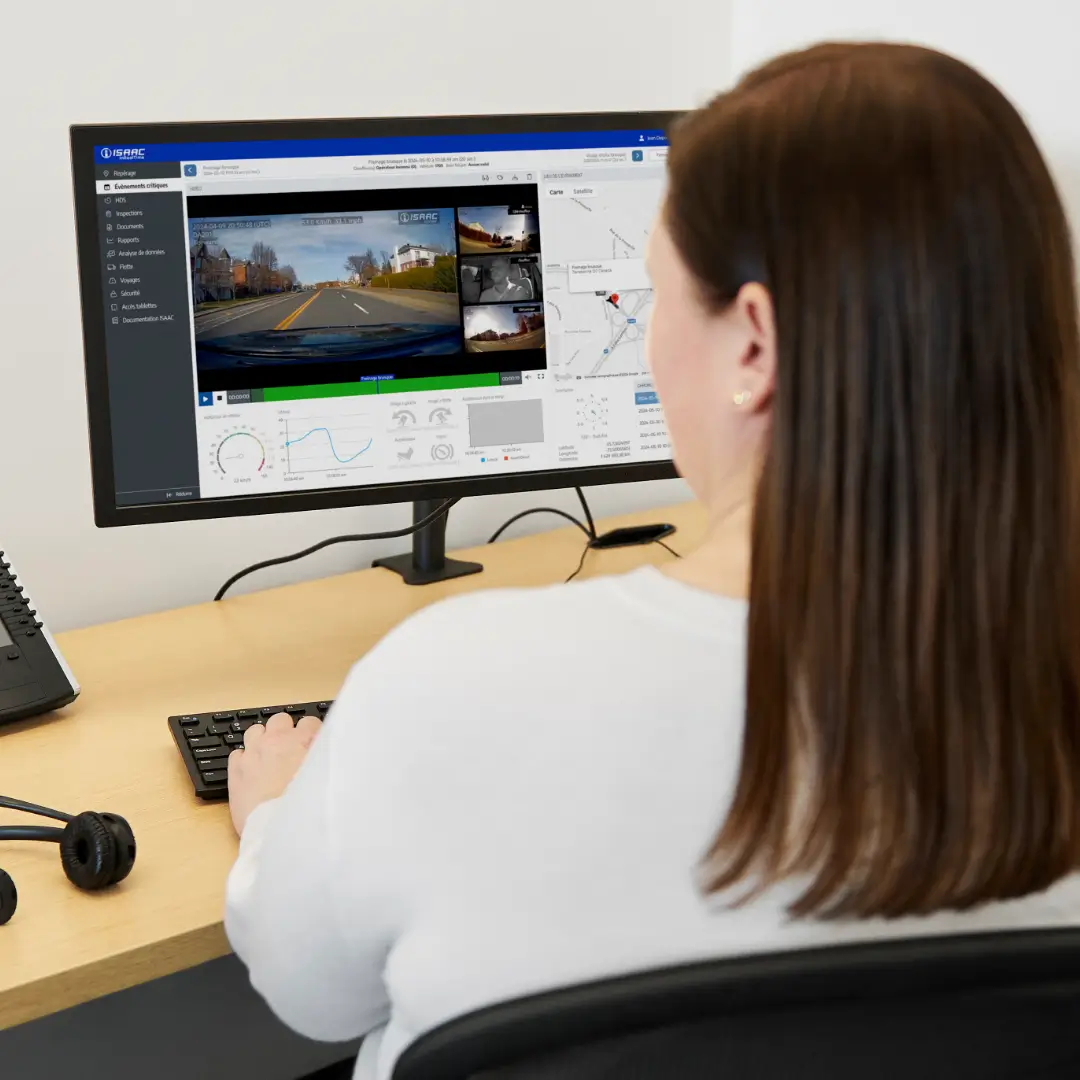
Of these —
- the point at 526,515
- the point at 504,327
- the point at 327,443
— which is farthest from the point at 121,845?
the point at 526,515

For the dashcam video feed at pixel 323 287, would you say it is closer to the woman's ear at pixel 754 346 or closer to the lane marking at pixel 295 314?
the lane marking at pixel 295 314

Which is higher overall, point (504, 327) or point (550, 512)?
point (504, 327)

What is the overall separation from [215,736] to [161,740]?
79mm

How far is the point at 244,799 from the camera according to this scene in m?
0.97

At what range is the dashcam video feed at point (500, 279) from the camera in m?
1.30

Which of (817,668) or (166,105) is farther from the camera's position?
(166,105)

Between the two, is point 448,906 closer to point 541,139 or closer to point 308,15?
point 541,139

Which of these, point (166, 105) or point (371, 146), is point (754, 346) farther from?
point (166, 105)

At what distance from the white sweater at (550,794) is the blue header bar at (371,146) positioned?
2.44ft

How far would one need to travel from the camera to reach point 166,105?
55.0 inches

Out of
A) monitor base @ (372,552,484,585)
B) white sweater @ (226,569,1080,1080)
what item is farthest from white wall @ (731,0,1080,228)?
white sweater @ (226,569,1080,1080)

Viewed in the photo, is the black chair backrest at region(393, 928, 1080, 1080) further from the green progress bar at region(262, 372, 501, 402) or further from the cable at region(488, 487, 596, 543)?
the cable at region(488, 487, 596, 543)

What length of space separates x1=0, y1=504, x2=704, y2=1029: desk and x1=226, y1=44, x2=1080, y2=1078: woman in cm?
28

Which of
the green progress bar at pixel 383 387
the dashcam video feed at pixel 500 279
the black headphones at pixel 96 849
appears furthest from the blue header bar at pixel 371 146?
the black headphones at pixel 96 849
